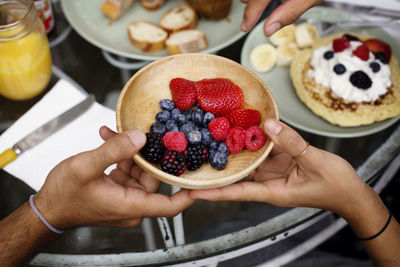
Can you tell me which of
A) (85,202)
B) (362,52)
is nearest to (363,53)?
(362,52)

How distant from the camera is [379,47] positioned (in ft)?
4.95

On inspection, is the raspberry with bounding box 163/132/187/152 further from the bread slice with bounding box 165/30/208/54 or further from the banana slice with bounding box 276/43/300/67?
the banana slice with bounding box 276/43/300/67

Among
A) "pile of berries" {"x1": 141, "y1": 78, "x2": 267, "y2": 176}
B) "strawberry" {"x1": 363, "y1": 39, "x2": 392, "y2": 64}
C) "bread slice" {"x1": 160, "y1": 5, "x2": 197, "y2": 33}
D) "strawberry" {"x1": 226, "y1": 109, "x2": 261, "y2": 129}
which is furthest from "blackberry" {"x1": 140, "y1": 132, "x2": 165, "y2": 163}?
"strawberry" {"x1": 363, "y1": 39, "x2": 392, "y2": 64}

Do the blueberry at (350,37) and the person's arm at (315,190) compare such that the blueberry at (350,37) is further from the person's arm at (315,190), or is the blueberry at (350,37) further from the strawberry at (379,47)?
the person's arm at (315,190)

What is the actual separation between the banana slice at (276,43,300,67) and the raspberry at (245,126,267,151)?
0.69m

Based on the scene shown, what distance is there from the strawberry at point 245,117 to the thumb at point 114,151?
29 cm

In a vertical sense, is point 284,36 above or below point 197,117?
below

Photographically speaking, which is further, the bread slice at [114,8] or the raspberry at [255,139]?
the bread slice at [114,8]

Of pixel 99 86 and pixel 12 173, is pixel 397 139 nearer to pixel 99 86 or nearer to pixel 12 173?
pixel 99 86

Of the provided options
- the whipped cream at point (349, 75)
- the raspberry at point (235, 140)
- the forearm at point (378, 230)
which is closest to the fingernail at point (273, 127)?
the raspberry at point (235, 140)

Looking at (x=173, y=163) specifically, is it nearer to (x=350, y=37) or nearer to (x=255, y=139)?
(x=255, y=139)

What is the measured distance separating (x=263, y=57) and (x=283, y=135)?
0.72 meters

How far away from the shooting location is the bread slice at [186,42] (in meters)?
1.52

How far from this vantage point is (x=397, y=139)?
4.41ft
